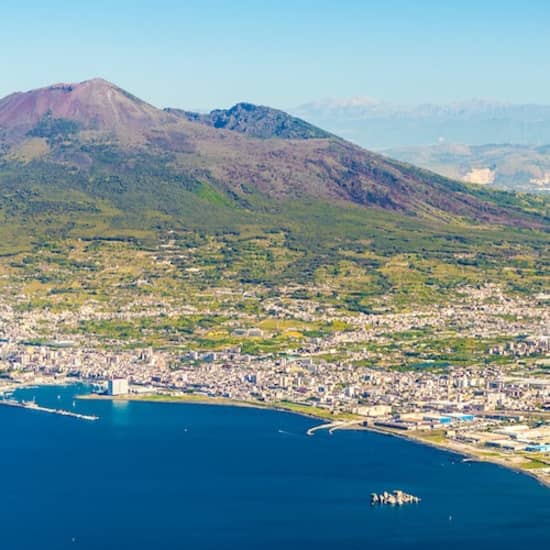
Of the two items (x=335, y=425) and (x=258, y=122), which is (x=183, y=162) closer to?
(x=258, y=122)

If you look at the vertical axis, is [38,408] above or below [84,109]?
below

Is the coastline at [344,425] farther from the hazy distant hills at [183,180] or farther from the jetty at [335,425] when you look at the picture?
the hazy distant hills at [183,180]

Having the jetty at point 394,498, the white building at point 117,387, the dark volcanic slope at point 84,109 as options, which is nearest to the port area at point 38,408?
the white building at point 117,387

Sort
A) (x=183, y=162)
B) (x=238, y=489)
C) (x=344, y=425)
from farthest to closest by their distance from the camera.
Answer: (x=183, y=162) → (x=344, y=425) → (x=238, y=489)

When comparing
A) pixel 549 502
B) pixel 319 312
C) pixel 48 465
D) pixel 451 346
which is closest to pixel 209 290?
pixel 319 312

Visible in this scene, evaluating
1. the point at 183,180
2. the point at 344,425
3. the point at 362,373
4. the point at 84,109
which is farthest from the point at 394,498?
the point at 84,109

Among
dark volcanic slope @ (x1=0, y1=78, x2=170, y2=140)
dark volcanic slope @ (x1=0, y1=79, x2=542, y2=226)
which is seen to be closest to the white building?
dark volcanic slope @ (x1=0, y1=79, x2=542, y2=226)

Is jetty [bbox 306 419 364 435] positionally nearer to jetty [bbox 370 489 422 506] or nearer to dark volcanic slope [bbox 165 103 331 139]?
jetty [bbox 370 489 422 506]
